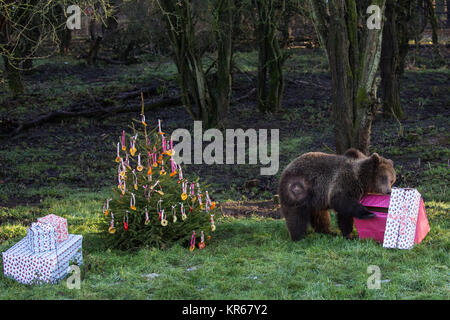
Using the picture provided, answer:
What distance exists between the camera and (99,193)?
1204 cm

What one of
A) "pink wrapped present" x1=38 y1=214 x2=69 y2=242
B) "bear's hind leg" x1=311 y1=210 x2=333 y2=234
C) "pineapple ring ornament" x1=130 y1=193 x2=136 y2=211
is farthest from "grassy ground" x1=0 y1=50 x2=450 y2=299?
"pineapple ring ornament" x1=130 y1=193 x2=136 y2=211

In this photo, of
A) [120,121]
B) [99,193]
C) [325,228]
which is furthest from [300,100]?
[325,228]

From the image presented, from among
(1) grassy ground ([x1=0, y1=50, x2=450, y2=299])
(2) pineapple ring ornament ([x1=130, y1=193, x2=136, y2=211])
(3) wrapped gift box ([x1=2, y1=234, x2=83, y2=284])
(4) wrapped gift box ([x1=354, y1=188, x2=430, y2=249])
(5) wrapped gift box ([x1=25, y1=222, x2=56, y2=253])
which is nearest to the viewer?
(1) grassy ground ([x1=0, y1=50, x2=450, y2=299])

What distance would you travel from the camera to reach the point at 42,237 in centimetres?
633

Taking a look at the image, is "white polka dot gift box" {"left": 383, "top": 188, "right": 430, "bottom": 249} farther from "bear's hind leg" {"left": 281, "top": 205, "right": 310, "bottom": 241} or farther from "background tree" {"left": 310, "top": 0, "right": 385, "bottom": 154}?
"background tree" {"left": 310, "top": 0, "right": 385, "bottom": 154}

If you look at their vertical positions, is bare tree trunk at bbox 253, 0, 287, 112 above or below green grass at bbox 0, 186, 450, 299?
above

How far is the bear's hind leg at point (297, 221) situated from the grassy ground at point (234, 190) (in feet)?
0.41

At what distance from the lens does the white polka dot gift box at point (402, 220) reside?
22.4ft

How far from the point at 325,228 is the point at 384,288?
243 cm

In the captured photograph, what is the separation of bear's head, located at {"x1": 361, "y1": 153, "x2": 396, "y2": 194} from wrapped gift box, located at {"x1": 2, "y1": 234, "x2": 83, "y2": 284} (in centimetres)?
375

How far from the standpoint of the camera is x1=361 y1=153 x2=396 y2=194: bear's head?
7332mm

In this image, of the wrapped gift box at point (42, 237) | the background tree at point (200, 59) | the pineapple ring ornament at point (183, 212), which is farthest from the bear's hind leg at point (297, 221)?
the background tree at point (200, 59)

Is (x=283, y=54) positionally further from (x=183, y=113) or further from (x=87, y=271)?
(x=87, y=271)

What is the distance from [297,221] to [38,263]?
3.24 m
